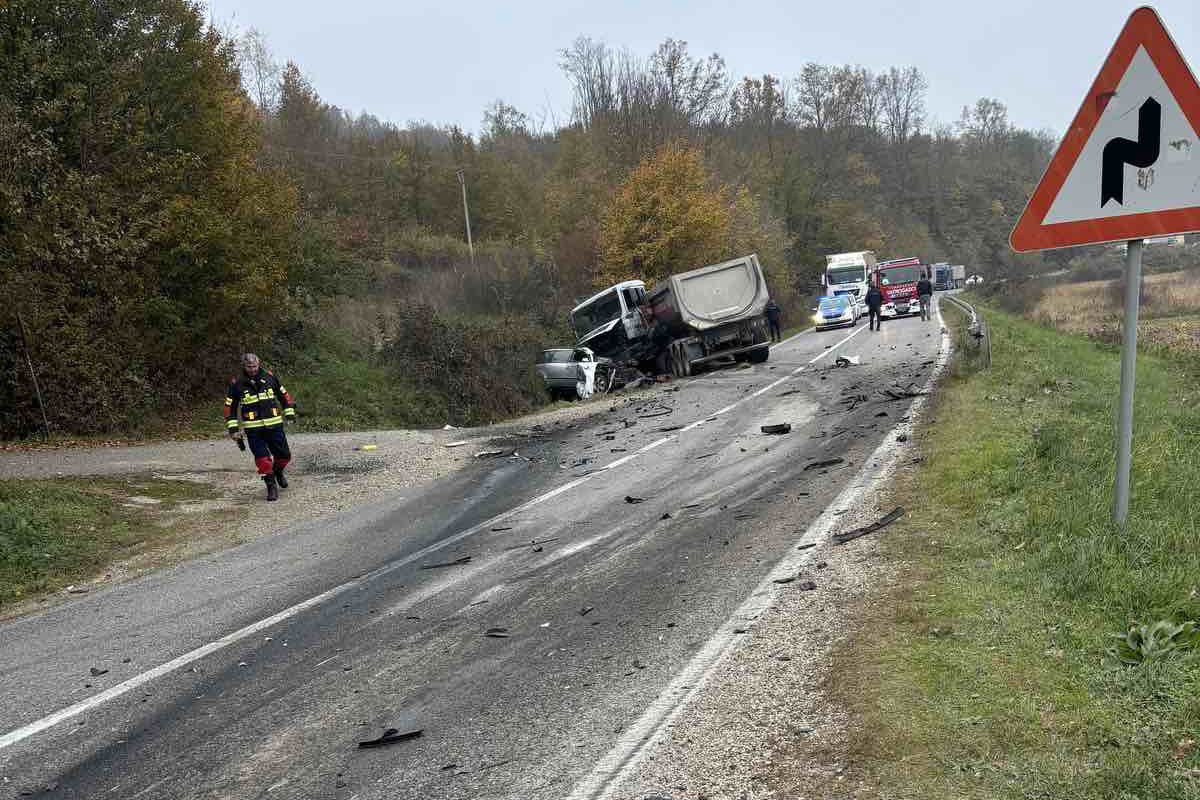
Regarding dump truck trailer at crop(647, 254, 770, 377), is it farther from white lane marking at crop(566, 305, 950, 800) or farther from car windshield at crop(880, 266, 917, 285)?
car windshield at crop(880, 266, 917, 285)

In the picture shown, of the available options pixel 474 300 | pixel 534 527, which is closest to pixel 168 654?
pixel 534 527

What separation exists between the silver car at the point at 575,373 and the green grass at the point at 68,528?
41.9 ft

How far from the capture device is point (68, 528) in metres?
9.48

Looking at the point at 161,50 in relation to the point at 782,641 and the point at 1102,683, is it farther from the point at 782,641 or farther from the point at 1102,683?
the point at 1102,683

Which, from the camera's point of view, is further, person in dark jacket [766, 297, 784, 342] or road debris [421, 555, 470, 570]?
person in dark jacket [766, 297, 784, 342]

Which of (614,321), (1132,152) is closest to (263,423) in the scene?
(1132,152)

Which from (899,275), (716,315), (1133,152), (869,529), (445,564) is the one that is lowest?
(869,529)

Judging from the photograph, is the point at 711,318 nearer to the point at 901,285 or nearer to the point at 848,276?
the point at 901,285

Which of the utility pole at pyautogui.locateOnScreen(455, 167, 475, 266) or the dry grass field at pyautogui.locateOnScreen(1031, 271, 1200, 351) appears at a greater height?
the utility pole at pyautogui.locateOnScreen(455, 167, 475, 266)

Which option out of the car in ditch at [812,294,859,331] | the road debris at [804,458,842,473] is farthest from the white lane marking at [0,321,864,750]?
the car in ditch at [812,294,859,331]

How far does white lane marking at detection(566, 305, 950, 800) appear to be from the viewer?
347 cm

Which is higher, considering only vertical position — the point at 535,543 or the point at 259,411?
the point at 259,411

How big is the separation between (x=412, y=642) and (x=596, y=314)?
2224 cm

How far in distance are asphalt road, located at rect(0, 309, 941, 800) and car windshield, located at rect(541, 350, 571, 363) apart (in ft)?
47.3
